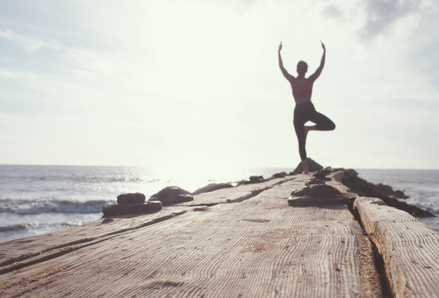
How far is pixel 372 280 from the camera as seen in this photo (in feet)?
2.85

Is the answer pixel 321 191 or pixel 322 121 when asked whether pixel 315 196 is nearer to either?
pixel 321 191

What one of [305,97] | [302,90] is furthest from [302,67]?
[305,97]

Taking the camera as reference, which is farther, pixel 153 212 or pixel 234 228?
pixel 153 212

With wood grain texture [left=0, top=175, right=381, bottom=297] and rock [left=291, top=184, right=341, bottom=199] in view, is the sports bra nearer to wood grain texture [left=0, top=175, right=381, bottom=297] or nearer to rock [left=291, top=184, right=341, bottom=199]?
rock [left=291, top=184, right=341, bottom=199]

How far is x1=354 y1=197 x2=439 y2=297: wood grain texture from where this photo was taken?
0.71m

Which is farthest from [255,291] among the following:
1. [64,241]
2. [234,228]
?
[64,241]

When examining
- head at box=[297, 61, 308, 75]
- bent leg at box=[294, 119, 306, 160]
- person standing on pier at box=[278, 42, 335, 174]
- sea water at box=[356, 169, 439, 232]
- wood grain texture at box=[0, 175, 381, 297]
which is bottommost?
sea water at box=[356, 169, 439, 232]

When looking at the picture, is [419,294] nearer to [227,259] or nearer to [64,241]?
[227,259]

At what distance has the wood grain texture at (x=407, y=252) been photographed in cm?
71

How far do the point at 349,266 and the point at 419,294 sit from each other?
311mm

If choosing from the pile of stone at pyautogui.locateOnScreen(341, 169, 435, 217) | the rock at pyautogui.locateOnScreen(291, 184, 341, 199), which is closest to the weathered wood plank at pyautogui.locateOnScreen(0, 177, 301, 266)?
the rock at pyautogui.locateOnScreen(291, 184, 341, 199)

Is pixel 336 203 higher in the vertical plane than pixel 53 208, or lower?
higher

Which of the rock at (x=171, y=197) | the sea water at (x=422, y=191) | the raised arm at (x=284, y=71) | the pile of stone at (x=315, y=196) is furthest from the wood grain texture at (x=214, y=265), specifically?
the sea water at (x=422, y=191)

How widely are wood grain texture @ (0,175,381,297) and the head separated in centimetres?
441
